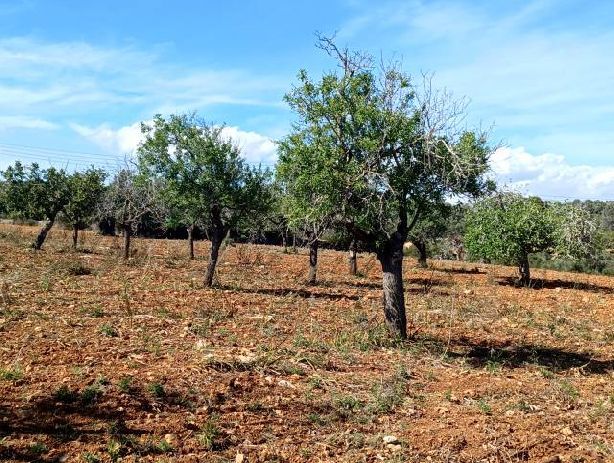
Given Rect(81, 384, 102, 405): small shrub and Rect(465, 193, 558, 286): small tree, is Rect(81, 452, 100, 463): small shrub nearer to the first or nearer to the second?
Rect(81, 384, 102, 405): small shrub

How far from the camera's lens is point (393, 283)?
11188mm

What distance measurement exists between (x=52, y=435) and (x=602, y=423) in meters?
6.78

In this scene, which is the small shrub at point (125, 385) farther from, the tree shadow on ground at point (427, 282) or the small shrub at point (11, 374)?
the tree shadow on ground at point (427, 282)

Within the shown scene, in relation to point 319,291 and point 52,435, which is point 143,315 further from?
point 319,291

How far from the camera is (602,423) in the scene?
23.8ft

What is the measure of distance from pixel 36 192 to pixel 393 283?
20.4 metres

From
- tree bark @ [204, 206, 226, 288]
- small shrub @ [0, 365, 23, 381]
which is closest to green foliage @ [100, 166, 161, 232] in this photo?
tree bark @ [204, 206, 226, 288]

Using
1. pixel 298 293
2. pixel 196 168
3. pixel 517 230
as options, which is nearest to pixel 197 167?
pixel 196 168

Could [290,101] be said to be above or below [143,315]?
above

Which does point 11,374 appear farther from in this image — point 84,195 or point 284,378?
point 84,195

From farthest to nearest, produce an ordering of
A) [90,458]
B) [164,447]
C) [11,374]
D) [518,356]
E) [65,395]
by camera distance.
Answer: [518,356] < [11,374] < [65,395] < [164,447] < [90,458]

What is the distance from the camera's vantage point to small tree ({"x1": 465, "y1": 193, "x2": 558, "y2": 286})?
22766 millimetres

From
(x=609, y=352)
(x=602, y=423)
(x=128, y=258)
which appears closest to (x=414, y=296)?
(x=609, y=352)

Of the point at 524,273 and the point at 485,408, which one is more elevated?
the point at 524,273
